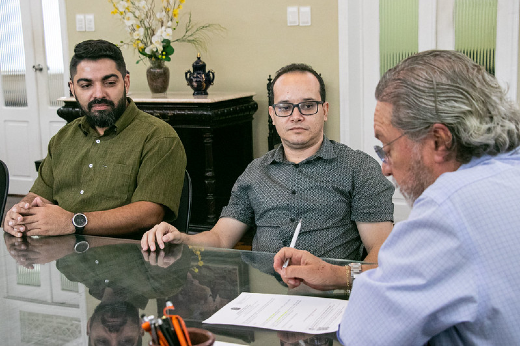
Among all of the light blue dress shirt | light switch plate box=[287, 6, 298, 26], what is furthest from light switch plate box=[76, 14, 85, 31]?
the light blue dress shirt

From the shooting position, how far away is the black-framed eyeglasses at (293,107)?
83.2 inches

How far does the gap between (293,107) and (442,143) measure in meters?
1.05

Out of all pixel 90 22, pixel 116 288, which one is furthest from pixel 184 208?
pixel 90 22

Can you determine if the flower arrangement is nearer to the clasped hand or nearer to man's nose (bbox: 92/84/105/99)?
man's nose (bbox: 92/84/105/99)

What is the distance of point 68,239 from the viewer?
79.2 inches

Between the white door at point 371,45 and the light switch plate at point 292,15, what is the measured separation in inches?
12.1

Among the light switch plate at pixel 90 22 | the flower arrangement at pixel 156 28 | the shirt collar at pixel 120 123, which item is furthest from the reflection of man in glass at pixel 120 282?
the light switch plate at pixel 90 22

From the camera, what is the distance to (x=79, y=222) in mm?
2090

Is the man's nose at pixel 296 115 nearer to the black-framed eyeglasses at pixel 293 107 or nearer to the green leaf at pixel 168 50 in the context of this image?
the black-framed eyeglasses at pixel 293 107

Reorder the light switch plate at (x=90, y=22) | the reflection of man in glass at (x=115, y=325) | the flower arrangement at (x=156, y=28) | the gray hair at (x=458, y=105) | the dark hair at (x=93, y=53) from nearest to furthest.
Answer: the gray hair at (x=458, y=105), the reflection of man in glass at (x=115, y=325), the dark hair at (x=93, y=53), the flower arrangement at (x=156, y=28), the light switch plate at (x=90, y=22)

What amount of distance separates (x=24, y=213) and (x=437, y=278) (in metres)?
1.53

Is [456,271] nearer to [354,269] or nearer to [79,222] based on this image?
[354,269]

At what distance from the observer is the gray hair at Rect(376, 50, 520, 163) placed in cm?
107

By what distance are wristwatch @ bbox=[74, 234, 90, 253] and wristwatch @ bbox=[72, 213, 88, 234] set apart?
0.16 feet
